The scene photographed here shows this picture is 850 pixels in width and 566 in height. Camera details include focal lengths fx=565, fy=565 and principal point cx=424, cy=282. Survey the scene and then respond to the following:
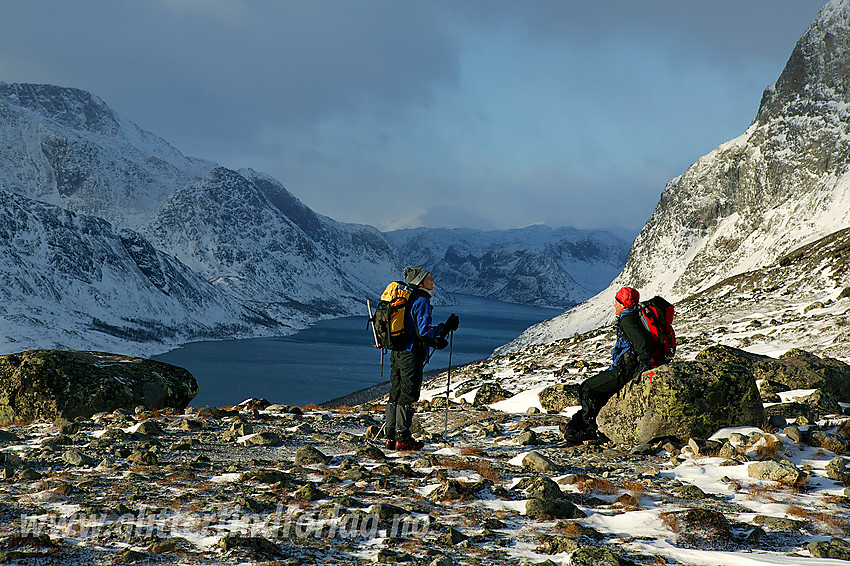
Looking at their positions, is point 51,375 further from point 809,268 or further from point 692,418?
point 809,268

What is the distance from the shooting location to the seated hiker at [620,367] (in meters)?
9.70

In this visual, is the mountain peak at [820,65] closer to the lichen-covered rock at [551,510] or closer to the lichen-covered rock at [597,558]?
the lichen-covered rock at [551,510]

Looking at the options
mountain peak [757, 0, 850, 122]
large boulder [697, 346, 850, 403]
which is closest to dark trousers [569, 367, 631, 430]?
large boulder [697, 346, 850, 403]

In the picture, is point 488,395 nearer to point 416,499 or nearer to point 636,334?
point 636,334

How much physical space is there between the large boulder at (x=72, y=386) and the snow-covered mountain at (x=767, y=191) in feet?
315

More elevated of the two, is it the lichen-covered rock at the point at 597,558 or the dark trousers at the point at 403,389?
the dark trousers at the point at 403,389

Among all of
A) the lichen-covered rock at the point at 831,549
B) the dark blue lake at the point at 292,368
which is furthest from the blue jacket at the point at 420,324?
the dark blue lake at the point at 292,368

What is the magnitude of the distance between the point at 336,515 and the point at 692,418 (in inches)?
255

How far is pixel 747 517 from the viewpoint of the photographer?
622 centimetres

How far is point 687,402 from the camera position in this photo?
955cm

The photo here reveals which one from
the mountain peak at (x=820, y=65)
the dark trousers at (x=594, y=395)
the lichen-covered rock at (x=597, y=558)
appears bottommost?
the lichen-covered rock at (x=597, y=558)

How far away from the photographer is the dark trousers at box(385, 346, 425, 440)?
10.1 meters

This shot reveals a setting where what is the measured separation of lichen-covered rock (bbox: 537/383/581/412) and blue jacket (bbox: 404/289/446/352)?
6.54 metres

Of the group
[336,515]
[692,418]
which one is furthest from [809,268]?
[336,515]
